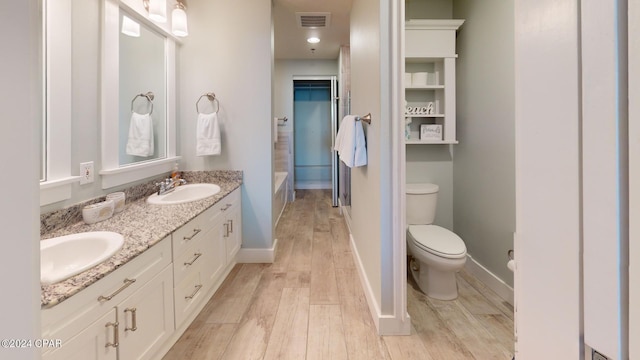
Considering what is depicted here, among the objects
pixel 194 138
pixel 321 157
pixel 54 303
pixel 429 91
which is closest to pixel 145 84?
pixel 194 138

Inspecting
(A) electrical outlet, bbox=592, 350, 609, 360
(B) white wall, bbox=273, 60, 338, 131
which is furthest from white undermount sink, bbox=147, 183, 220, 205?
(B) white wall, bbox=273, 60, 338, 131

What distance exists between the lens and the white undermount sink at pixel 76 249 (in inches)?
45.1

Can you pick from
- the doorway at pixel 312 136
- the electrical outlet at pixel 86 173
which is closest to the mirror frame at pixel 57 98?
the electrical outlet at pixel 86 173

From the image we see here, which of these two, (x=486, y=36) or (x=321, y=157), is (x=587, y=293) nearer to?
(x=486, y=36)

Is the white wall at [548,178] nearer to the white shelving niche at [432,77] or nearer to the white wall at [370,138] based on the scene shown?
the white wall at [370,138]

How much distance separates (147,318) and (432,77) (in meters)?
2.64

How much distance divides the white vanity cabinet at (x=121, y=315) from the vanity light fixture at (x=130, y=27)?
1.47 meters

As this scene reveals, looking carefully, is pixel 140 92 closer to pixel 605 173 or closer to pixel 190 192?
pixel 190 192

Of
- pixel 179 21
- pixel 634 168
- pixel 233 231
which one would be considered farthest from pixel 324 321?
→ pixel 179 21

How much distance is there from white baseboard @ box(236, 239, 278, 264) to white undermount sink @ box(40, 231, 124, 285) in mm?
1560

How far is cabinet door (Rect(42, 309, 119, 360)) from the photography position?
0.89 m

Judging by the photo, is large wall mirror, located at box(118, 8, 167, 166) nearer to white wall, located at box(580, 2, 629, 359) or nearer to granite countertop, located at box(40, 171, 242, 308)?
granite countertop, located at box(40, 171, 242, 308)

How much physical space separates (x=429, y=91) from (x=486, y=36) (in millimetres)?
566

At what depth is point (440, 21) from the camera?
244 cm
